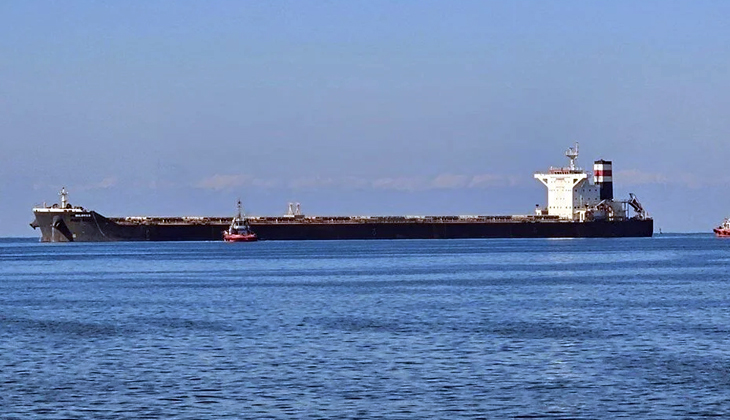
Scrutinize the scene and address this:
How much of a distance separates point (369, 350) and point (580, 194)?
116 m

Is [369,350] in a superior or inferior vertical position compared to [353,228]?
inferior

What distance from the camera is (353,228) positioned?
138 metres

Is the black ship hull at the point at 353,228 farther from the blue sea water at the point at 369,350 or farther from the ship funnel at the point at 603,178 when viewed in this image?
the blue sea water at the point at 369,350

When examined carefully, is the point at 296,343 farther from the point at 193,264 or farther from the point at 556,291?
the point at 193,264

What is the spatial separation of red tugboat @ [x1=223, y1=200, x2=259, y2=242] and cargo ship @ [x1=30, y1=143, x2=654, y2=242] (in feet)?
8.59

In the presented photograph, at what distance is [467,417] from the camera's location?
70.9ft

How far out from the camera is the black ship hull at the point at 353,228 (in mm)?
134375

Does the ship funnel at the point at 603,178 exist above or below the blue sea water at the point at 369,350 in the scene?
above

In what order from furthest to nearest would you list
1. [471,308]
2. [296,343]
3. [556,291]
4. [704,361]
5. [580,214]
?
[580,214] → [556,291] → [471,308] → [296,343] → [704,361]

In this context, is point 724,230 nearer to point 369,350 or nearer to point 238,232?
point 238,232

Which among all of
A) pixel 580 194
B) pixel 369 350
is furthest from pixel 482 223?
pixel 369 350

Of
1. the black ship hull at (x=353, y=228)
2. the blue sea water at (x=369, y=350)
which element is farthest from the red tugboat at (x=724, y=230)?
the blue sea water at (x=369, y=350)

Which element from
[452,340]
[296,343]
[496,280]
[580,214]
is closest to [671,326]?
[452,340]

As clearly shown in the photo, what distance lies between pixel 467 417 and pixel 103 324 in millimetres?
18888
